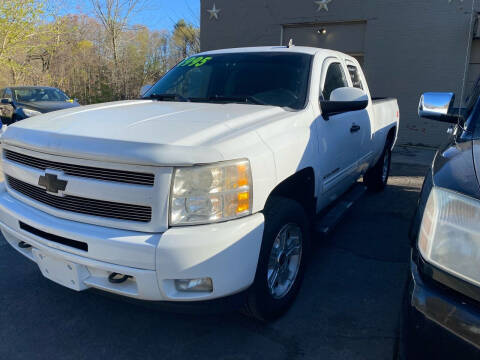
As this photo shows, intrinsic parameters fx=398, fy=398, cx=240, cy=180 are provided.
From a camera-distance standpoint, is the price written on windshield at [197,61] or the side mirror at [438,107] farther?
the price written on windshield at [197,61]

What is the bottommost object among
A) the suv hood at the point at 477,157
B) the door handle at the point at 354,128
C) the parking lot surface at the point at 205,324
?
the parking lot surface at the point at 205,324

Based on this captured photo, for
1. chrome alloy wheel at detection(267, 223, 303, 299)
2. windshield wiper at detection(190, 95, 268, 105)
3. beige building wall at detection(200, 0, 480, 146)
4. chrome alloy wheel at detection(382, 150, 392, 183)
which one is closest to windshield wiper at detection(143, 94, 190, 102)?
windshield wiper at detection(190, 95, 268, 105)

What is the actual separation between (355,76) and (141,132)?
10.8 ft

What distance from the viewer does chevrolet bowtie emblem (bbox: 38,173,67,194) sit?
2.33m

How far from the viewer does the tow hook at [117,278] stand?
2223mm

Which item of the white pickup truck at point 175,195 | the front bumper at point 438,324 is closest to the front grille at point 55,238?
the white pickup truck at point 175,195

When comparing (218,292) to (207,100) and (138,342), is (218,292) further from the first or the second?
(207,100)

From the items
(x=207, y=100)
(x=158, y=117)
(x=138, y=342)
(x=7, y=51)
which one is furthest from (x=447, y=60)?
(x=7, y=51)

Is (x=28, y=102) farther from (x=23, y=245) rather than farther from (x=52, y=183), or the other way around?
(x=52, y=183)

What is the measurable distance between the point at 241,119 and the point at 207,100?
974mm

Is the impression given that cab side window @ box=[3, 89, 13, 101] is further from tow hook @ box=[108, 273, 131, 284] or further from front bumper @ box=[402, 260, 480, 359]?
front bumper @ box=[402, 260, 480, 359]

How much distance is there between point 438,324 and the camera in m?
1.43

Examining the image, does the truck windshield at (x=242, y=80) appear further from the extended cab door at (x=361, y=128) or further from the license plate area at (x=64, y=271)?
the license plate area at (x=64, y=271)

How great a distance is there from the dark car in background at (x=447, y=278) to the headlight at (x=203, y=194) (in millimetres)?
961
